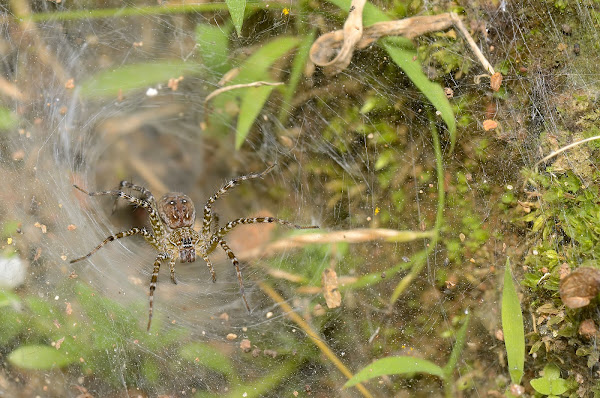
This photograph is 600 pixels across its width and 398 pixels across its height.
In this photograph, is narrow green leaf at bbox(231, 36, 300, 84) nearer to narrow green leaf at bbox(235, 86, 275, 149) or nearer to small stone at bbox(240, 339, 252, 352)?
narrow green leaf at bbox(235, 86, 275, 149)

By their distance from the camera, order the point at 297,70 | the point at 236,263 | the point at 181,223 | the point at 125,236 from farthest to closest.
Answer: the point at 181,223 < the point at 125,236 < the point at 236,263 < the point at 297,70

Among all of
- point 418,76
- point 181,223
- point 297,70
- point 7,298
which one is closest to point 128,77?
point 181,223

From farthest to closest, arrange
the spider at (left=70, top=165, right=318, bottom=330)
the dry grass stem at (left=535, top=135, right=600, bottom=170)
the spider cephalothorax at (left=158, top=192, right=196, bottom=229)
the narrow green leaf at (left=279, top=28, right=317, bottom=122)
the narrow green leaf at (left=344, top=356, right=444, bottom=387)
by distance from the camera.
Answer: the spider cephalothorax at (left=158, top=192, right=196, bottom=229) → the spider at (left=70, top=165, right=318, bottom=330) → the narrow green leaf at (left=279, top=28, right=317, bottom=122) → the narrow green leaf at (left=344, top=356, right=444, bottom=387) → the dry grass stem at (left=535, top=135, right=600, bottom=170)

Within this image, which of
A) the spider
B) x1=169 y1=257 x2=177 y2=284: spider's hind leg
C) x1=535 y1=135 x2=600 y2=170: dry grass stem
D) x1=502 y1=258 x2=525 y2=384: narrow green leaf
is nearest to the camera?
x1=535 y1=135 x2=600 y2=170: dry grass stem

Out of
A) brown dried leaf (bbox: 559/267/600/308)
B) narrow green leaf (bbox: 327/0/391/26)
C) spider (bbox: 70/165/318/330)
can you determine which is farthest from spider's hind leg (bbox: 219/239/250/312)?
brown dried leaf (bbox: 559/267/600/308)

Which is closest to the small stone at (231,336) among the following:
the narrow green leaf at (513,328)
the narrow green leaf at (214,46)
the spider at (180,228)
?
the spider at (180,228)

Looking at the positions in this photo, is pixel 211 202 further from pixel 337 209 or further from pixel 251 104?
pixel 337 209

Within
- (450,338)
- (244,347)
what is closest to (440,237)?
(450,338)

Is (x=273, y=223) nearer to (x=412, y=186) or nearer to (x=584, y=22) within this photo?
(x=412, y=186)
